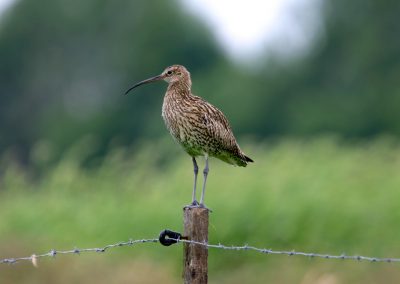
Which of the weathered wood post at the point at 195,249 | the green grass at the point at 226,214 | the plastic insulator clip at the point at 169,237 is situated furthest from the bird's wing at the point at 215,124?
the green grass at the point at 226,214

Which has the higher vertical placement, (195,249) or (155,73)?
(155,73)

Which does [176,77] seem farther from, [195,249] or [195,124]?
[195,249]

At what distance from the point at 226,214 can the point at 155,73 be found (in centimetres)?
4743

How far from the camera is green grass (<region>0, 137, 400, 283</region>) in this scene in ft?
50.4

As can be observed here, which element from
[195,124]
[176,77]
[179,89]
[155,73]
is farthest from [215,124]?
[155,73]

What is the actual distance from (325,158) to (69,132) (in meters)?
39.3

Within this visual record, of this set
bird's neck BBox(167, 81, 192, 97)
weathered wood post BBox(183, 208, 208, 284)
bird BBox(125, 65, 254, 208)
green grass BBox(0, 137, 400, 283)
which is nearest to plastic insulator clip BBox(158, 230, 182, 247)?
weathered wood post BBox(183, 208, 208, 284)

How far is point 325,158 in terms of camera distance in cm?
1995

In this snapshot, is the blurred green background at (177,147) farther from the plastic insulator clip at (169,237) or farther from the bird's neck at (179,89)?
the plastic insulator clip at (169,237)

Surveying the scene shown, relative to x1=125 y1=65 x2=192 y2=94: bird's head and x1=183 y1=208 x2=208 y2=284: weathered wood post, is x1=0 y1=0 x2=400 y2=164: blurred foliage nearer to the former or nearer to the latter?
x1=125 y1=65 x2=192 y2=94: bird's head

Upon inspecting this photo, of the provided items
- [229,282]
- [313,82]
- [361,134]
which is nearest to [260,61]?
[313,82]

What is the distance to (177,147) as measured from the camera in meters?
22.8

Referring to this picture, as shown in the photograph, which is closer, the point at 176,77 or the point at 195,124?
the point at 195,124

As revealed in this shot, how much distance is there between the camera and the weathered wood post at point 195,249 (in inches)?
352
